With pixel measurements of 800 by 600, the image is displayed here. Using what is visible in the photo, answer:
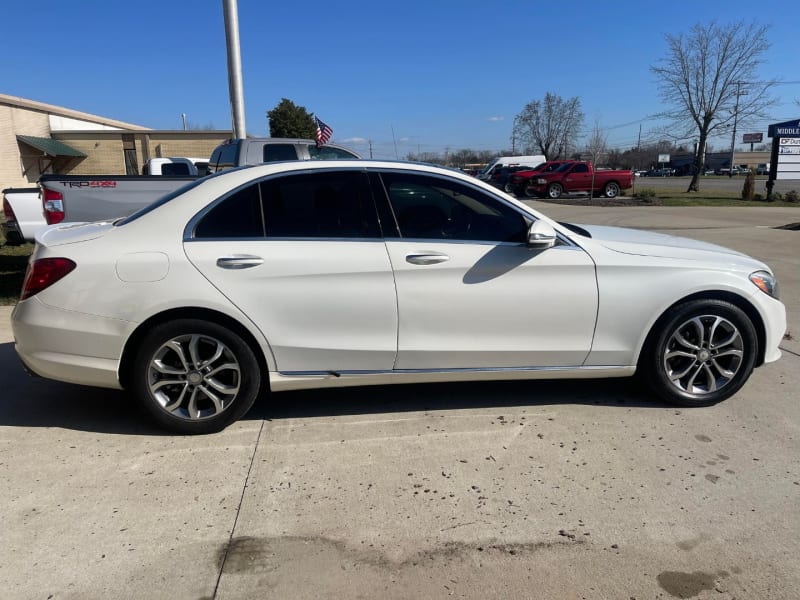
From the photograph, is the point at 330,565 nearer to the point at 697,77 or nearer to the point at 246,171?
the point at 246,171

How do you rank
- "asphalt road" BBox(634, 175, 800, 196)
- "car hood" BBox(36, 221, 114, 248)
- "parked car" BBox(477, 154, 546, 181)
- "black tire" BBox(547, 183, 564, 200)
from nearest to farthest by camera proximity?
"car hood" BBox(36, 221, 114, 248)
"black tire" BBox(547, 183, 564, 200)
"asphalt road" BBox(634, 175, 800, 196)
"parked car" BBox(477, 154, 546, 181)

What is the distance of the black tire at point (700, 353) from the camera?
13.0 ft

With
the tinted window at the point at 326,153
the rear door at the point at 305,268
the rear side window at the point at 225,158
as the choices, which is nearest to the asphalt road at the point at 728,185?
the tinted window at the point at 326,153

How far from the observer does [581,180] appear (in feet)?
97.8

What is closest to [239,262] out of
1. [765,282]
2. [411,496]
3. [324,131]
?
[411,496]

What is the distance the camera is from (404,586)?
244 centimetres

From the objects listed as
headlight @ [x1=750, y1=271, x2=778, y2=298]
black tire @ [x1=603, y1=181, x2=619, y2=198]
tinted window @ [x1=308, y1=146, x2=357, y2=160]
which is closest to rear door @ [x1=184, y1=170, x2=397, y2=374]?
headlight @ [x1=750, y1=271, x2=778, y2=298]

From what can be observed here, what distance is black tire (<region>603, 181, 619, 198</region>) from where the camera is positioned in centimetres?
3003

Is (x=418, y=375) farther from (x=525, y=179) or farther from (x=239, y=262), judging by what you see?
(x=525, y=179)

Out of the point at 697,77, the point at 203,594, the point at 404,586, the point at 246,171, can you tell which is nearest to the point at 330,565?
the point at 404,586

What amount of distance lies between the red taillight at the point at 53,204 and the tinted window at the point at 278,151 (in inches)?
157

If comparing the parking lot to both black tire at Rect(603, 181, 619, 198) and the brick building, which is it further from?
the brick building

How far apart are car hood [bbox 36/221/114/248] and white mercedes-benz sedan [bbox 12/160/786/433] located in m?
0.02

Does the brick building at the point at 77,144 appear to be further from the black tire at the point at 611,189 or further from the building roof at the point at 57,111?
the black tire at the point at 611,189
